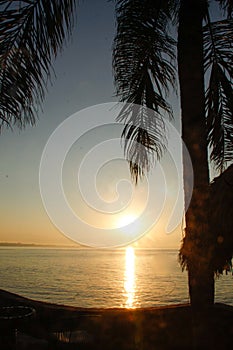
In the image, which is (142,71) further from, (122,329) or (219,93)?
(122,329)

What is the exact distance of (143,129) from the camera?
19.3ft

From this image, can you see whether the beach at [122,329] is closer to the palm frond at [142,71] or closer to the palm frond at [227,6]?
the palm frond at [142,71]

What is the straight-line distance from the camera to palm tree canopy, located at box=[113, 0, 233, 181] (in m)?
4.97

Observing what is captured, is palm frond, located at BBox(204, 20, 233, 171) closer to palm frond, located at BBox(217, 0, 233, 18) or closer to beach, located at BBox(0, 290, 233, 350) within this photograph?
palm frond, located at BBox(217, 0, 233, 18)

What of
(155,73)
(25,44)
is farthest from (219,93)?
(25,44)

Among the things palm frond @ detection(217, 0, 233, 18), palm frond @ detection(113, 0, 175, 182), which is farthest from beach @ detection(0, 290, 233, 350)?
palm frond @ detection(217, 0, 233, 18)

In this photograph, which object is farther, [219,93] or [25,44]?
[219,93]

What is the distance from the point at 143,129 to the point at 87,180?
2145 mm

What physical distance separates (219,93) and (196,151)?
4.51 feet

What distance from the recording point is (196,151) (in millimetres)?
4391

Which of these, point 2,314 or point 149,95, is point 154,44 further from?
point 2,314

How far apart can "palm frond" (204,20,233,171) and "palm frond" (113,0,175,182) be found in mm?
484

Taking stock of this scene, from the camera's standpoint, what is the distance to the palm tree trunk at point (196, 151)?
4297mm

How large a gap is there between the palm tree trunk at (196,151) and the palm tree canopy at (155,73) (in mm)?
444
